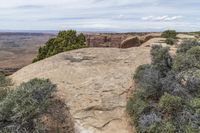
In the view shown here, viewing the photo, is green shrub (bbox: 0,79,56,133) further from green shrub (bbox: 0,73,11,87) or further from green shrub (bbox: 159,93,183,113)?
green shrub (bbox: 159,93,183,113)

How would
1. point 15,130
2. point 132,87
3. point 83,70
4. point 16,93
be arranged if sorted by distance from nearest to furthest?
1. point 15,130
2. point 16,93
3. point 132,87
4. point 83,70

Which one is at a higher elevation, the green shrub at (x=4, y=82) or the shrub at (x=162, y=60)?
the shrub at (x=162, y=60)

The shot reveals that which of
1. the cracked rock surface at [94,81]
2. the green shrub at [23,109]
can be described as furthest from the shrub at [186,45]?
the green shrub at [23,109]

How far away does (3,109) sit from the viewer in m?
9.88

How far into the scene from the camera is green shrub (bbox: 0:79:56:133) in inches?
378

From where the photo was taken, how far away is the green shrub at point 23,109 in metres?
9.61

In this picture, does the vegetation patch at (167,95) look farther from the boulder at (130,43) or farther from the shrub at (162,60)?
the boulder at (130,43)

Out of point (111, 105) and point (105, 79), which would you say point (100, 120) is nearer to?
point (111, 105)

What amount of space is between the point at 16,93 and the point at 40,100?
28.2 inches

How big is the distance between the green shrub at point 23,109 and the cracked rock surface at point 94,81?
4.17 ft

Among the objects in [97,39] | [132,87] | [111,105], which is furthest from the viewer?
[97,39]

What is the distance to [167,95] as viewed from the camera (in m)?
10.4

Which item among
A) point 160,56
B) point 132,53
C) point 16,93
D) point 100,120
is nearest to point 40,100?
point 16,93

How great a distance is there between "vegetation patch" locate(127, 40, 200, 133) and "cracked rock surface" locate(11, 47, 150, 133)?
568 mm
